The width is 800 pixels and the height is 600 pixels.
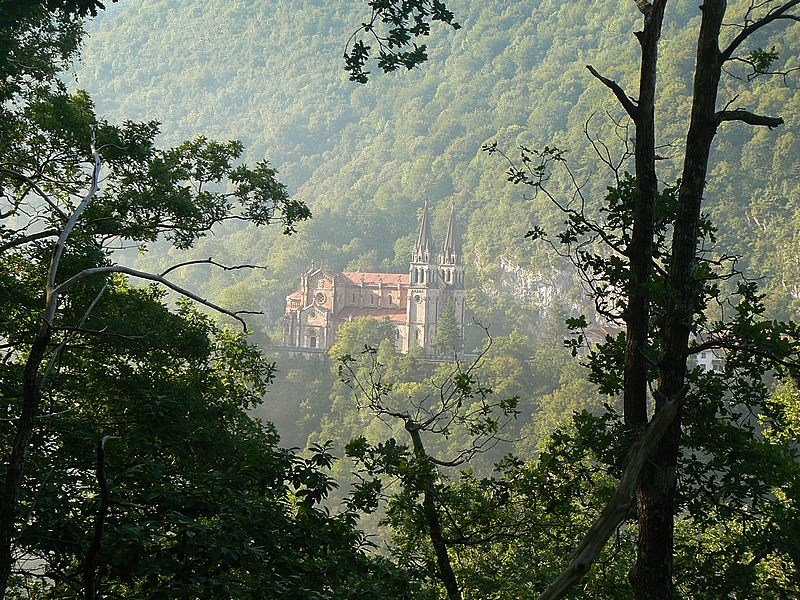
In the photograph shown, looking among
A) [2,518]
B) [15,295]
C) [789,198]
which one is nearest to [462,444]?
[789,198]

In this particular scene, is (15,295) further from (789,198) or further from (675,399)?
(789,198)

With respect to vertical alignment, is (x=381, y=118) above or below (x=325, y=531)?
above

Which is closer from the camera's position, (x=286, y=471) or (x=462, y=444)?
(x=286, y=471)

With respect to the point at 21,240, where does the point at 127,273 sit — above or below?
below

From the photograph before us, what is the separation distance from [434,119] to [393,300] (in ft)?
166

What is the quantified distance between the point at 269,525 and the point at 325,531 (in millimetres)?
578

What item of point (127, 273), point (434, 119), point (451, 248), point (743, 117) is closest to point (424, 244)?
point (451, 248)

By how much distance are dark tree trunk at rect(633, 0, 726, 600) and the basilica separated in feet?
202

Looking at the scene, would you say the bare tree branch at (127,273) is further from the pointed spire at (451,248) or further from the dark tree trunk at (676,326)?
the pointed spire at (451,248)

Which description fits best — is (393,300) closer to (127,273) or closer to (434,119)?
(434,119)

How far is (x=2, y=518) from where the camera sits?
10.8ft

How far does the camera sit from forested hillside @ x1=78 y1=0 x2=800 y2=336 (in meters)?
66.9

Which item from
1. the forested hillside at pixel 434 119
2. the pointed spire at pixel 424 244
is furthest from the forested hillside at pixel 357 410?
the pointed spire at pixel 424 244

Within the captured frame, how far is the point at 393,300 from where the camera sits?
71438mm
